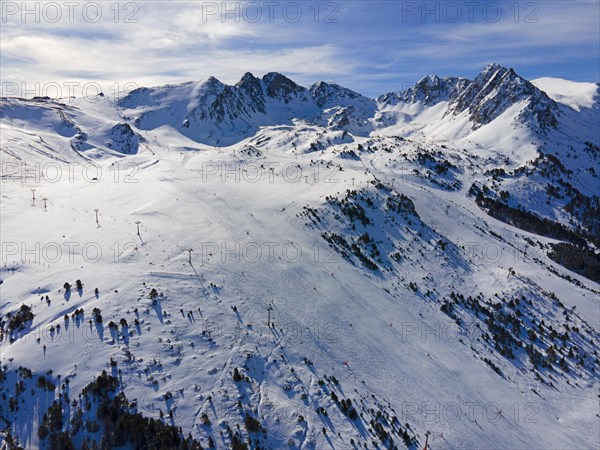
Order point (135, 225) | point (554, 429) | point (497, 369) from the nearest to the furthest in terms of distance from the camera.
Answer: point (554, 429) < point (497, 369) < point (135, 225)

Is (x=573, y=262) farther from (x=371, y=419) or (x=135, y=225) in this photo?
(x=135, y=225)

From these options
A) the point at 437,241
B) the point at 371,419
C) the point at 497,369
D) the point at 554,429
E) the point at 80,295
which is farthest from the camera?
the point at 437,241

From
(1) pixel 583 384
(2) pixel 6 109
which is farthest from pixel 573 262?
(2) pixel 6 109

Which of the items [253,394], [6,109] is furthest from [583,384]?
[6,109]

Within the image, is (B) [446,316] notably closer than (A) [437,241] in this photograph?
Yes

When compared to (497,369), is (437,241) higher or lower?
higher

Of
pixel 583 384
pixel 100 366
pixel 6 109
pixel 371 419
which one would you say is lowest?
pixel 583 384
